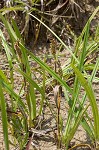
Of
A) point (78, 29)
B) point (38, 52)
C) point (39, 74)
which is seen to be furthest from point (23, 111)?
point (78, 29)

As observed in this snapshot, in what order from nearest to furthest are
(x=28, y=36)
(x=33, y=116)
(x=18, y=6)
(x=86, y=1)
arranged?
(x=33, y=116), (x=18, y=6), (x=28, y=36), (x=86, y=1)

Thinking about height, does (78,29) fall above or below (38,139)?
above

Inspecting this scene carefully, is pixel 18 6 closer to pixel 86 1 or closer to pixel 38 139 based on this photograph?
pixel 86 1

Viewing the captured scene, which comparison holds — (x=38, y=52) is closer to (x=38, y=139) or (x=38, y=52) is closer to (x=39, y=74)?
(x=39, y=74)

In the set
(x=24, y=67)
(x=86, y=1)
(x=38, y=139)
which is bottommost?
(x=38, y=139)

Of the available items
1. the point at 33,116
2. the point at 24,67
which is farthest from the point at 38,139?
the point at 24,67

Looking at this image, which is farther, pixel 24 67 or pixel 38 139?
pixel 38 139

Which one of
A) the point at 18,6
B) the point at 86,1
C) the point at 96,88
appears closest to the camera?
the point at 96,88

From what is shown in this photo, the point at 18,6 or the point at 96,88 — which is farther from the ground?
the point at 18,6

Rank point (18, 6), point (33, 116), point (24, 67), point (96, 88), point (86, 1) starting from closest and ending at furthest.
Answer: point (24, 67) < point (33, 116) < point (96, 88) < point (18, 6) < point (86, 1)
